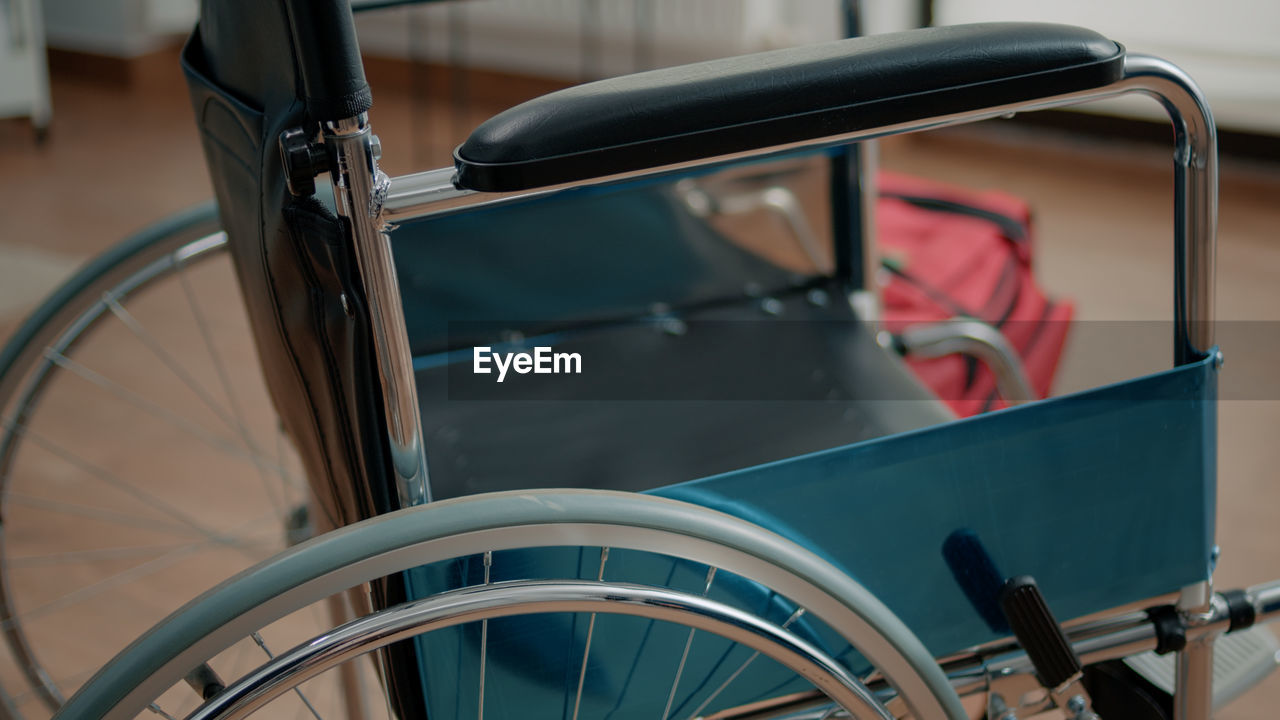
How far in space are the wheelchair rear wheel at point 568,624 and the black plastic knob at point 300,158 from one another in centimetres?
15

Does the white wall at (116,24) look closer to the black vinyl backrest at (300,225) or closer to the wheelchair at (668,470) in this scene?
the wheelchair at (668,470)

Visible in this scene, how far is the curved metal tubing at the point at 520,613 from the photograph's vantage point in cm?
46

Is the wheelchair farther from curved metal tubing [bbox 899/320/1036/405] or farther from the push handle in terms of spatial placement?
curved metal tubing [bbox 899/320/1036/405]

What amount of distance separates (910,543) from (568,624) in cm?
19

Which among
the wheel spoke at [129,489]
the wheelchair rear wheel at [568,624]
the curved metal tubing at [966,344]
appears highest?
the curved metal tubing at [966,344]

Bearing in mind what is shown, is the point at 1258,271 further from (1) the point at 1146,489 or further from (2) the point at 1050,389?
(1) the point at 1146,489

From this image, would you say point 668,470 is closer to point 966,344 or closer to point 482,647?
point 482,647

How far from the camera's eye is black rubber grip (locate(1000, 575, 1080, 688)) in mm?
615

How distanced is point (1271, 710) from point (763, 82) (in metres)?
0.88

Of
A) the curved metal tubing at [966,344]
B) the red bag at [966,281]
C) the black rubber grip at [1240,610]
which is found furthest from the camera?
the red bag at [966,281]

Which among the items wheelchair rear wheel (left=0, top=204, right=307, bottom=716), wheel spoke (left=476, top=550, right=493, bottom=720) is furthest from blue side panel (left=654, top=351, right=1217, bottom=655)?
wheelchair rear wheel (left=0, top=204, right=307, bottom=716)

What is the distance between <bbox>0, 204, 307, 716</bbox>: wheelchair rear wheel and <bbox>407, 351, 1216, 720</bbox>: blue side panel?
0.41 metres

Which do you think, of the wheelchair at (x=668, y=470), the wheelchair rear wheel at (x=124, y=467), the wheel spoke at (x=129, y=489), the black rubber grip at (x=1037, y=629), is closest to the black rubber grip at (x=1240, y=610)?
the wheelchair at (x=668, y=470)

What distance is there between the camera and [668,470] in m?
0.78
